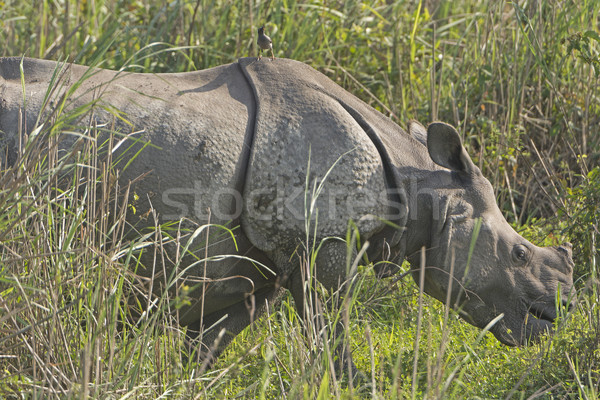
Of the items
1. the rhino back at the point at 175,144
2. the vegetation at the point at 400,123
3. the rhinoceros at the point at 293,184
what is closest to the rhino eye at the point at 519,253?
the rhinoceros at the point at 293,184

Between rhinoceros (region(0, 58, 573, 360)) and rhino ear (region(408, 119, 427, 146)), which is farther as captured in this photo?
rhino ear (region(408, 119, 427, 146))

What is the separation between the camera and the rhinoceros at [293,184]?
3.81 m

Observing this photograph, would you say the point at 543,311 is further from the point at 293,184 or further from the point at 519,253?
the point at 293,184

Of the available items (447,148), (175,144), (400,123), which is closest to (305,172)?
(175,144)

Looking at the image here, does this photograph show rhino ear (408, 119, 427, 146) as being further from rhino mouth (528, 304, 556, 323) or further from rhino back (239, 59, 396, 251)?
rhino mouth (528, 304, 556, 323)

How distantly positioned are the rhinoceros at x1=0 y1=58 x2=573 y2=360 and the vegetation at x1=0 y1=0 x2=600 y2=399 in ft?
0.58

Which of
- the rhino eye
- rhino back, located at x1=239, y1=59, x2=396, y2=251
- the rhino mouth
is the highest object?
rhino back, located at x1=239, y1=59, x2=396, y2=251

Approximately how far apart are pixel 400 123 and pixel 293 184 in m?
2.51

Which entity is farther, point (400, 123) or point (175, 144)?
point (400, 123)

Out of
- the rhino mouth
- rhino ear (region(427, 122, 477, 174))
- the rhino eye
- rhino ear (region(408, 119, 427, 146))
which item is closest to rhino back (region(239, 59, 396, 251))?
rhino ear (region(427, 122, 477, 174))

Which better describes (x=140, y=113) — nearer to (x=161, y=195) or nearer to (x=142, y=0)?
(x=161, y=195)

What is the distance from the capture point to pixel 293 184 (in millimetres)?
3818

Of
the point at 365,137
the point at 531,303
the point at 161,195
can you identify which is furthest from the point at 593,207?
the point at 161,195

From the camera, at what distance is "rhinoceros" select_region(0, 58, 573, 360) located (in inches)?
150
